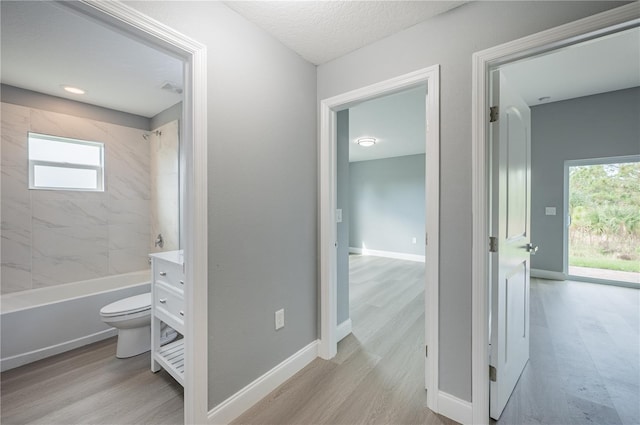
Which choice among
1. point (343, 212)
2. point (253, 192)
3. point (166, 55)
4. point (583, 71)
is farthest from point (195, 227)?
point (583, 71)

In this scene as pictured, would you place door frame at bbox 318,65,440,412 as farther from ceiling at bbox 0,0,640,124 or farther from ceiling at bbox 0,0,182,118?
ceiling at bbox 0,0,182,118

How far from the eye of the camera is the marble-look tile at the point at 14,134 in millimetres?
2572

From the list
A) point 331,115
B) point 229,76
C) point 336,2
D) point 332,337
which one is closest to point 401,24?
point 336,2

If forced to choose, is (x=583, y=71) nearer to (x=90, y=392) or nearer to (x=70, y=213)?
(x=90, y=392)

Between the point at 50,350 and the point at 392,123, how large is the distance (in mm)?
4723

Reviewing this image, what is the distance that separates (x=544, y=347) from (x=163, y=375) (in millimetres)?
3197

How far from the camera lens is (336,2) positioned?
4.67 ft

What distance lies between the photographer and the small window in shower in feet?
9.11

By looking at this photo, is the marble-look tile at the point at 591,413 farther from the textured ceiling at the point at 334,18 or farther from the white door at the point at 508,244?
the textured ceiling at the point at 334,18

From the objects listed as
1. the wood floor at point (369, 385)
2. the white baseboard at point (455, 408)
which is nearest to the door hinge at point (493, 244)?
the white baseboard at point (455, 408)

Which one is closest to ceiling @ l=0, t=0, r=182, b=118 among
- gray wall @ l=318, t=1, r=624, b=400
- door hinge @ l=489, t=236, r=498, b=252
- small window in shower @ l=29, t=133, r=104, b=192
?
small window in shower @ l=29, t=133, r=104, b=192

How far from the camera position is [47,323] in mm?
2160

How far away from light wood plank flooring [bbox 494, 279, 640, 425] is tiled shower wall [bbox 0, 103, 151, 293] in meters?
4.18

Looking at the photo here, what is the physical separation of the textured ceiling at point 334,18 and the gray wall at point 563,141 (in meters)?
4.11
